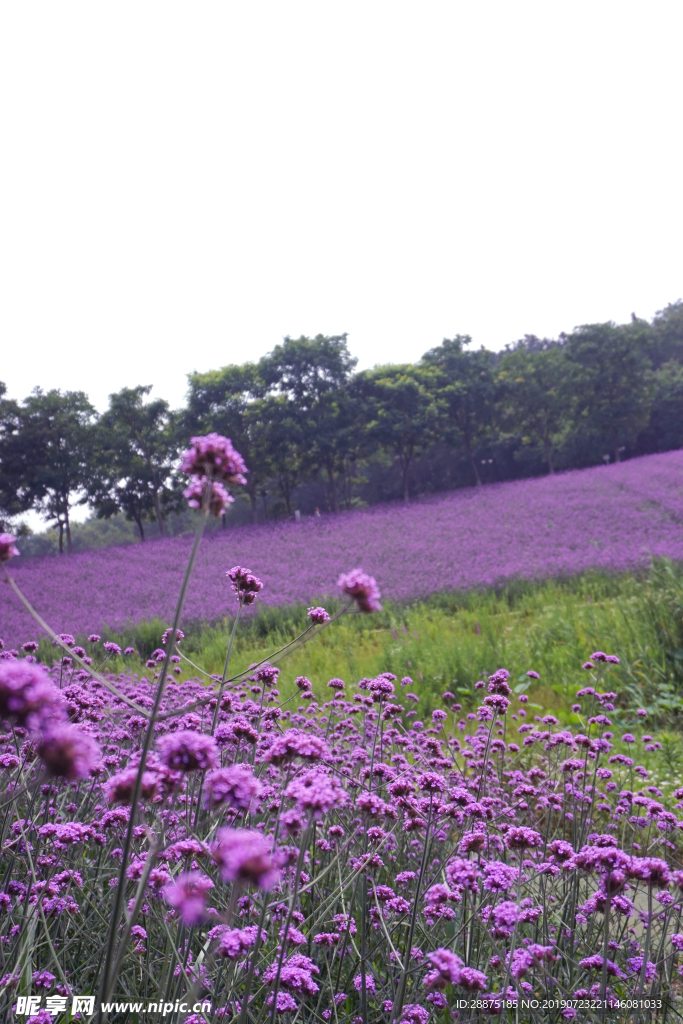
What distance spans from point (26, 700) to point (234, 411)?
26.0 metres

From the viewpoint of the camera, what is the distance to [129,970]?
1.75 m

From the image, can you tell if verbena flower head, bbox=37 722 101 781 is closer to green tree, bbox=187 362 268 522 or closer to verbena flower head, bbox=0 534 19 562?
verbena flower head, bbox=0 534 19 562

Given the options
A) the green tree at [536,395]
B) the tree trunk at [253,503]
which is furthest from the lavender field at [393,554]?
the green tree at [536,395]

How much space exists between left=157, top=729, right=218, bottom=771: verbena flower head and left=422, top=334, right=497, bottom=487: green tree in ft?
101

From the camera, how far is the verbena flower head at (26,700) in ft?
2.01

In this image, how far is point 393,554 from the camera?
1410 cm

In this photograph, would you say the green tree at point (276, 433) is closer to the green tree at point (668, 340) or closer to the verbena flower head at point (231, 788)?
the verbena flower head at point (231, 788)

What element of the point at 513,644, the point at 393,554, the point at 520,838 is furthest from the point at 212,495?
the point at 393,554

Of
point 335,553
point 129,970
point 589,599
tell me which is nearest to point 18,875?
point 129,970

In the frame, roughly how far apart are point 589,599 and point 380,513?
13862 millimetres

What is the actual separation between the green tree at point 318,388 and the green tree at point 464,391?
213 inches

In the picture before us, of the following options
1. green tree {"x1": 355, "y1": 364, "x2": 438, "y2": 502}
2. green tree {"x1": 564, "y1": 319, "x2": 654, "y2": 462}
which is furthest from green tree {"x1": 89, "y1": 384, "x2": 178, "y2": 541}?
green tree {"x1": 564, "y1": 319, "x2": 654, "y2": 462}

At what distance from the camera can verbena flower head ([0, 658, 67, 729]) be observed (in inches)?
24.1

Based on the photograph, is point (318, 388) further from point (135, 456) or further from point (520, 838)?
point (520, 838)
